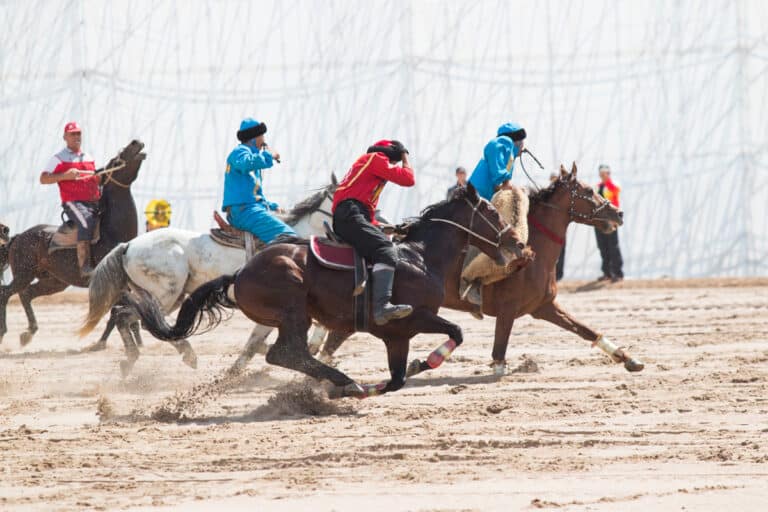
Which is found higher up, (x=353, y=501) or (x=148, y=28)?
(x=148, y=28)

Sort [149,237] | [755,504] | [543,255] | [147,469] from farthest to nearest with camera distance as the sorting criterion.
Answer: [149,237] < [543,255] < [147,469] < [755,504]

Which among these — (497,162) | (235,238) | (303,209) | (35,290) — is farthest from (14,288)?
(497,162)

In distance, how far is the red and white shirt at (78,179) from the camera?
12.3 metres

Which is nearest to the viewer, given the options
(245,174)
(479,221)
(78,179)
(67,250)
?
(479,221)

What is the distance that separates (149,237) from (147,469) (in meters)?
5.09

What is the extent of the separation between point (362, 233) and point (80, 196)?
556 cm

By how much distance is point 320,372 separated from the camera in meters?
8.14

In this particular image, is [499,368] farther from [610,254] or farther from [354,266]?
[610,254]

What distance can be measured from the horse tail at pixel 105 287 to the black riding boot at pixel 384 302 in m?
3.55

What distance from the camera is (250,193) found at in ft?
31.8

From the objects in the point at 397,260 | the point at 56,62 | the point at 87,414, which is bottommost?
the point at 87,414

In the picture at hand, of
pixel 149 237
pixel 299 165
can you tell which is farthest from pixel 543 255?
pixel 299 165

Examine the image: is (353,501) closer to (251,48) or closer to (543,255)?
(543,255)

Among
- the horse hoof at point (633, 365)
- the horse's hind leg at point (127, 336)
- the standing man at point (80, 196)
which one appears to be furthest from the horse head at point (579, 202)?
the standing man at point (80, 196)
